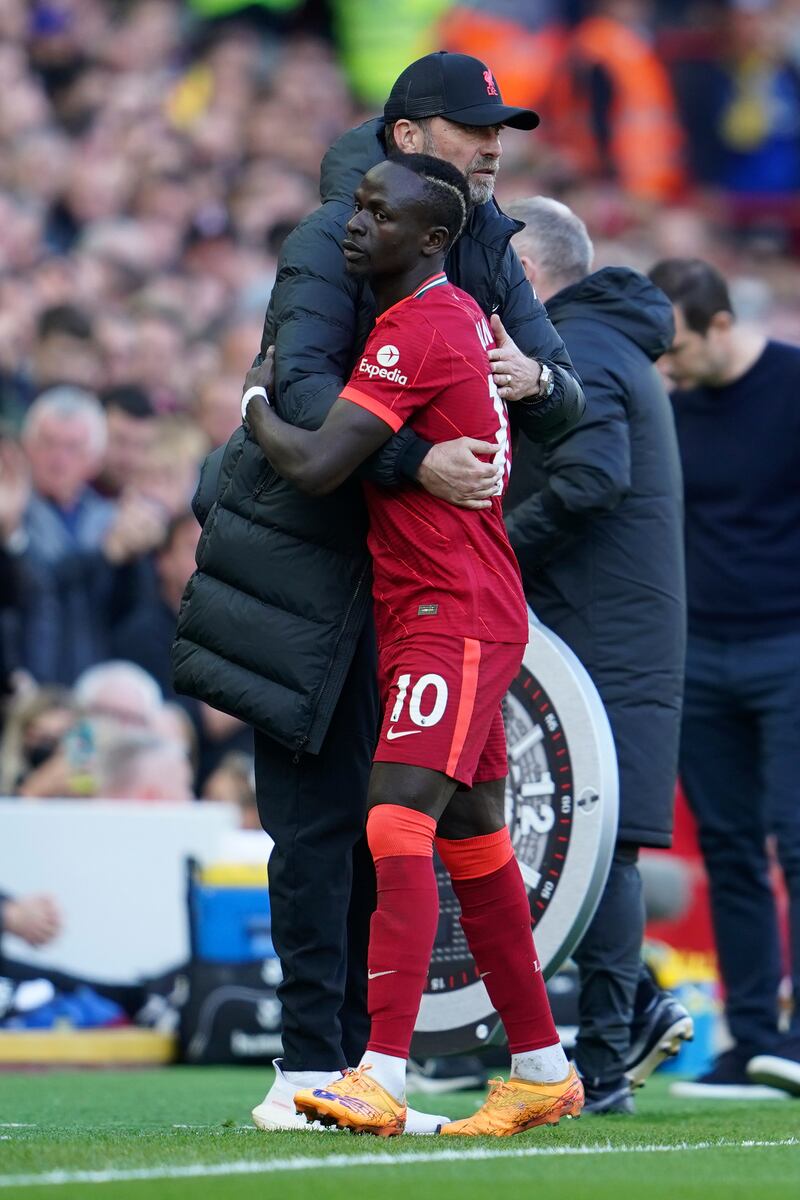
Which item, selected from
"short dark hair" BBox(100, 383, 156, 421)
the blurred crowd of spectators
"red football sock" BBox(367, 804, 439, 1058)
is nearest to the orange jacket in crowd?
the blurred crowd of spectators

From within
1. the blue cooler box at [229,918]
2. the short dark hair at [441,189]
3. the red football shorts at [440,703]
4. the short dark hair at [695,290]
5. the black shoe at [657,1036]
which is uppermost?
the short dark hair at [695,290]

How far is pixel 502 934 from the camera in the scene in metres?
4.33

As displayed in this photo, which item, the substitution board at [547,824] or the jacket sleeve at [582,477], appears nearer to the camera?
the substitution board at [547,824]

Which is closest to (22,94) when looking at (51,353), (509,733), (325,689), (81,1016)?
(51,353)

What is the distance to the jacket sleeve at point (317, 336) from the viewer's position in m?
4.21

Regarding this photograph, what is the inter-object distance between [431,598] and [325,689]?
317 millimetres

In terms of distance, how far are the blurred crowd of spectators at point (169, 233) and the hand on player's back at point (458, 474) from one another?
13.4ft

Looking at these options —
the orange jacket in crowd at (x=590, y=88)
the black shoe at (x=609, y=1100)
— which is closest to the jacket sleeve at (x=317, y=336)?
the black shoe at (x=609, y=1100)

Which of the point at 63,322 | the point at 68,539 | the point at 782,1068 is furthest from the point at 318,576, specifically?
the point at 63,322

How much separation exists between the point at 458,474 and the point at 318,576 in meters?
0.39

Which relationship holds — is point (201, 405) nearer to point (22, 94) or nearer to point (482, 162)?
point (22, 94)

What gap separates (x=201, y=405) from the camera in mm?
10961

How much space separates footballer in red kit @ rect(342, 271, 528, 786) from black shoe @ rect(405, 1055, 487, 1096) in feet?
7.85

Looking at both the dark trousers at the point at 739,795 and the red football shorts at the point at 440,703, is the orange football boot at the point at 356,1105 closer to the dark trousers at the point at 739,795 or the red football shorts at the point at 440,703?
the red football shorts at the point at 440,703
